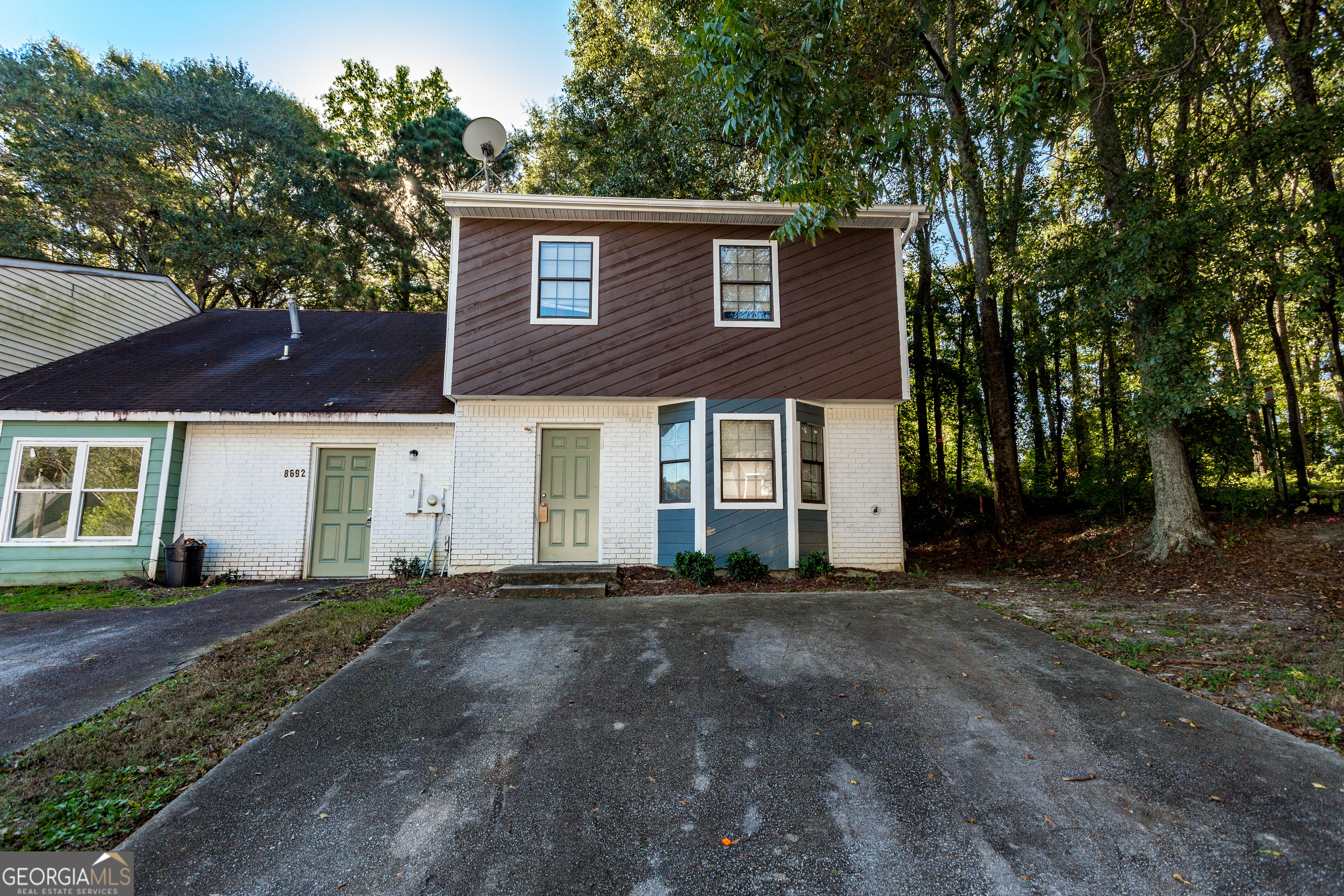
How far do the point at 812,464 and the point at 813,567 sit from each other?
5.02 ft

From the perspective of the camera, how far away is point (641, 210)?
7895mm

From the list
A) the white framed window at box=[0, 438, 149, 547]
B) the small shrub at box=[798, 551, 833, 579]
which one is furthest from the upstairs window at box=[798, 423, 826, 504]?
the white framed window at box=[0, 438, 149, 547]

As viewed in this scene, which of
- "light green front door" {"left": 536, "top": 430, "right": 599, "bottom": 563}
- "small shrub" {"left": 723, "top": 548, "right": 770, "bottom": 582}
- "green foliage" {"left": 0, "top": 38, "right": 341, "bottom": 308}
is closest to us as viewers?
"small shrub" {"left": 723, "top": 548, "right": 770, "bottom": 582}

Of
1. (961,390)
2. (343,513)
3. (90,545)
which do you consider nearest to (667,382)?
(343,513)

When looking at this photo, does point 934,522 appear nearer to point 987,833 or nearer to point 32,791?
point 987,833

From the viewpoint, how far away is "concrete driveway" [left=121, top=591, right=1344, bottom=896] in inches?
84.5

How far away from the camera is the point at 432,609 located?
233 inches

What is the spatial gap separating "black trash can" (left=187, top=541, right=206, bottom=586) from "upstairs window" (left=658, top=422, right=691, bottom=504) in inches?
264

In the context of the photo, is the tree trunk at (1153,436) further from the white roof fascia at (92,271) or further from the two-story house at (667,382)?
the white roof fascia at (92,271)

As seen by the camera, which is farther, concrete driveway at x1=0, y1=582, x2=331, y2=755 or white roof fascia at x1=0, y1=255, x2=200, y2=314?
white roof fascia at x1=0, y1=255, x2=200, y2=314

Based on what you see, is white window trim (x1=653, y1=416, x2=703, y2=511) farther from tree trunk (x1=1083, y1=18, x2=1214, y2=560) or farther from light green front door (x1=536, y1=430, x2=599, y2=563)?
tree trunk (x1=1083, y1=18, x2=1214, y2=560)

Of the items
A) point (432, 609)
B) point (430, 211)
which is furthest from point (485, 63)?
point (432, 609)

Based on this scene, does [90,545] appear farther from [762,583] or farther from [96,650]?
[762,583]

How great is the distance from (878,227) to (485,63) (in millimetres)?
9957
